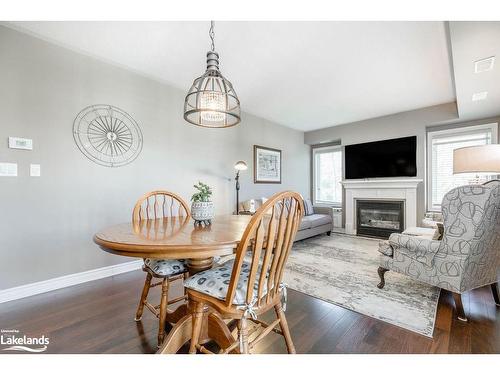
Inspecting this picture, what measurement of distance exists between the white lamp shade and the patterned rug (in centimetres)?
145

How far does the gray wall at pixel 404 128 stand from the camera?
3.90 meters

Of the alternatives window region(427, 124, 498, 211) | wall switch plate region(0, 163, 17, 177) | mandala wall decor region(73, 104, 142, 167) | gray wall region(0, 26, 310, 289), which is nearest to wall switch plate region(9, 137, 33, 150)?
gray wall region(0, 26, 310, 289)

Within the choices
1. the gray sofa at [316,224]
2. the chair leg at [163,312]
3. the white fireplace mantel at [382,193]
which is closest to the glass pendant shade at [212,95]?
the chair leg at [163,312]

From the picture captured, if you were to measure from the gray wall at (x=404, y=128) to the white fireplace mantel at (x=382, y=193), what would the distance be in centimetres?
15

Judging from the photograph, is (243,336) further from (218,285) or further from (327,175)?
(327,175)

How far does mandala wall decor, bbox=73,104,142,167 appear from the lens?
244 cm

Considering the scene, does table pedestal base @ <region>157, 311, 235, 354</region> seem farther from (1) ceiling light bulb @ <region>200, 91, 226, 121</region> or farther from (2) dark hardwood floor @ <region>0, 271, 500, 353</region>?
(1) ceiling light bulb @ <region>200, 91, 226, 121</region>

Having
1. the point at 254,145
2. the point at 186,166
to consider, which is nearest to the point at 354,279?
the point at 186,166

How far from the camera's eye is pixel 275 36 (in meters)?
2.16

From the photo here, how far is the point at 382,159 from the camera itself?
4.58 meters

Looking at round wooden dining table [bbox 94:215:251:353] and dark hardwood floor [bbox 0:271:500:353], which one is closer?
round wooden dining table [bbox 94:215:251:353]

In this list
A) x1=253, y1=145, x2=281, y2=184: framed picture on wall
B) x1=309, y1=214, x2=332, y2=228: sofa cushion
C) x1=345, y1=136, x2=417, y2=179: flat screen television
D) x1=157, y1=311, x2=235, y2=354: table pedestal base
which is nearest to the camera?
x1=157, y1=311, x2=235, y2=354: table pedestal base

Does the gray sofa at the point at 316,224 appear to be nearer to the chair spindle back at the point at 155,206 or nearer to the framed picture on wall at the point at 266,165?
the framed picture on wall at the point at 266,165
